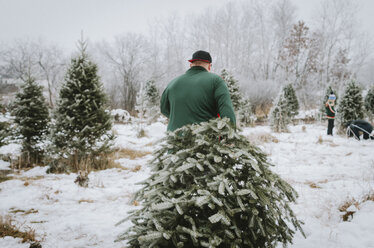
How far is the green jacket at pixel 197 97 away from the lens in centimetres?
226

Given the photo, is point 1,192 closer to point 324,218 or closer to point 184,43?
point 324,218

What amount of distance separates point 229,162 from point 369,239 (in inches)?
72.5

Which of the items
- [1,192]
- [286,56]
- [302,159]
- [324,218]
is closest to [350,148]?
[302,159]

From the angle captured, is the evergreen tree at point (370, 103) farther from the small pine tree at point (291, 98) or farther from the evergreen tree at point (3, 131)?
the evergreen tree at point (3, 131)

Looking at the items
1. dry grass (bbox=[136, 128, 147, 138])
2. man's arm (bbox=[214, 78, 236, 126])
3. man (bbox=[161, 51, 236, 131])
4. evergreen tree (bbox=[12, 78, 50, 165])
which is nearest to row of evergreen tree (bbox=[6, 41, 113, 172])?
evergreen tree (bbox=[12, 78, 50, 165])

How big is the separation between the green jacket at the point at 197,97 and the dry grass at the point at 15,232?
2.05 m

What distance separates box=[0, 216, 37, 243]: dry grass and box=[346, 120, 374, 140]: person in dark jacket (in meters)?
9.65

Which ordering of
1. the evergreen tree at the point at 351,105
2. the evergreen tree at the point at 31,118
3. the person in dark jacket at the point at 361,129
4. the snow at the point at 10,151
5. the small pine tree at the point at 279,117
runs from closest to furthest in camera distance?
1. the evergreen tree at the point at 31,118
2. the snow at the point at 10,151
3. the person in dark jacket at the point at 361,129
4. the evergreen tree at the point at 351,105
5. the small pine tree at the point at 279,117

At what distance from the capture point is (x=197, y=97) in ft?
7.56

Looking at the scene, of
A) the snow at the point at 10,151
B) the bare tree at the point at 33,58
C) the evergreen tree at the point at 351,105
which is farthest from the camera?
the bare tree at the point at 33,58

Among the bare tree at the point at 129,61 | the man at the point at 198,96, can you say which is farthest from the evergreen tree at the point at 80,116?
the bare tree at the point at 129,61

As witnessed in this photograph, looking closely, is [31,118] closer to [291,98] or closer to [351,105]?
[351,105]

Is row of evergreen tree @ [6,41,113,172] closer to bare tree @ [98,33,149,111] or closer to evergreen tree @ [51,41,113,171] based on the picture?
evergreen tree @ [51,41,113,171]

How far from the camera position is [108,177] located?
16.6 ft
